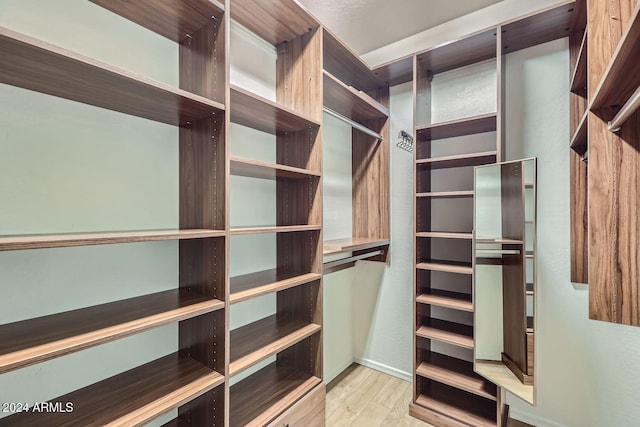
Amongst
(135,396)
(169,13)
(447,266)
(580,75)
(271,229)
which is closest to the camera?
(135,396)

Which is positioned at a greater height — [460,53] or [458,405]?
[460,53]

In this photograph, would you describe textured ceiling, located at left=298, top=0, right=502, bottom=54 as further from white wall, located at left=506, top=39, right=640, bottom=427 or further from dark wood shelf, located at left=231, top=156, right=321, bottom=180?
dark wood shelf, located at left=231, top=156, right=321, bottom=180

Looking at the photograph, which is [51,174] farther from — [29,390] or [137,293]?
[29,390]

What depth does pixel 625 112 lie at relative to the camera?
89 centimetres

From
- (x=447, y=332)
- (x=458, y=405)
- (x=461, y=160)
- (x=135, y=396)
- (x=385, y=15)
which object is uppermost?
(x=385, y=15)

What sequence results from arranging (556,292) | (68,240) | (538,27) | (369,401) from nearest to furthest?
(68,240), (538,27), (556,292), (369,401)

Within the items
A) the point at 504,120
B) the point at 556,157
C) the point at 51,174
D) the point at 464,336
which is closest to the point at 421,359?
the point at 464,336

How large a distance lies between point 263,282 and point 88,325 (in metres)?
0.74

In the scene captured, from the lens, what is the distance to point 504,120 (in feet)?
6.91

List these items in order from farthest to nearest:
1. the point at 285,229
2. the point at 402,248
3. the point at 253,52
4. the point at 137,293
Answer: the point at 402,248 → the point at 253,52 → the point at 285,229 → the point at 137,293

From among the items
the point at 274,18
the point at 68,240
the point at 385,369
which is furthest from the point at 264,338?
the point at 274,18

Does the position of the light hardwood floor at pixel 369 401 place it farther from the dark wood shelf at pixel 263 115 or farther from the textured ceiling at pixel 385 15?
the textured ceiling at pixel 385 15

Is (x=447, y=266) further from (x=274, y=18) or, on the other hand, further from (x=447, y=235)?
(x=274, y=18)

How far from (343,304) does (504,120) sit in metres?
2.03
